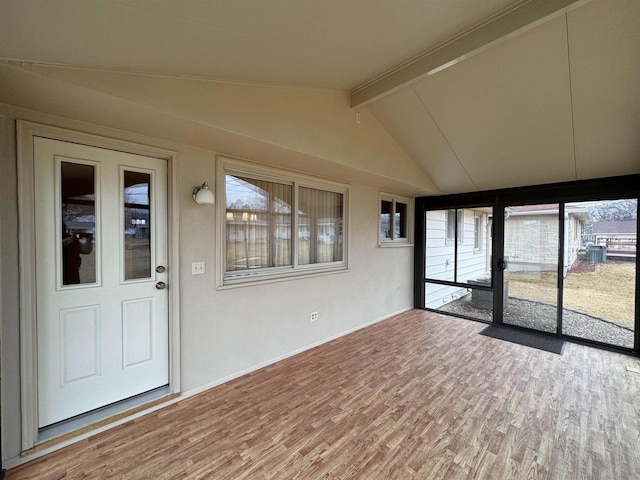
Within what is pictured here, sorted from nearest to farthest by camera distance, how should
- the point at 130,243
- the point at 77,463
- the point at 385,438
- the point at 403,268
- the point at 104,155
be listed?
the point at 77,463, the point at 385,438, the point at 104,155, the point at 130,243, the point at 403,268

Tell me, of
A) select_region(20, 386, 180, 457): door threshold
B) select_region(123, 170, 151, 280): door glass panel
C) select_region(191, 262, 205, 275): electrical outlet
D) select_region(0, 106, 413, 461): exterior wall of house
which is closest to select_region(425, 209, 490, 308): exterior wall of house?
select_region(0, 106, 413, 461): exterior wall of house

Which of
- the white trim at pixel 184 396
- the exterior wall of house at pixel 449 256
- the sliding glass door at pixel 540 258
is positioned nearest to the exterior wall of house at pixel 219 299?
the white trim at pixel 184 396

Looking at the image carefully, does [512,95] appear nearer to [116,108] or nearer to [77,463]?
[116,108]

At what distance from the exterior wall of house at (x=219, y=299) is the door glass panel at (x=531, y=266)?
2019 millimetres

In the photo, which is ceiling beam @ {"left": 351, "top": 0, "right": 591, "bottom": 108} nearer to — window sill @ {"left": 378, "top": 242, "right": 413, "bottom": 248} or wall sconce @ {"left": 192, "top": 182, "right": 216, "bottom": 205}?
wall sconce @ {"left": 192, "top": 182, "right": 216, "bottom": 205}

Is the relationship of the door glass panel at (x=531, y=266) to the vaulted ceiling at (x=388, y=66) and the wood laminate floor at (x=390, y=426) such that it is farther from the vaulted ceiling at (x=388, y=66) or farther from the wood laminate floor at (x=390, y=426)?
the wood laminate floor at (x=390, y=426)

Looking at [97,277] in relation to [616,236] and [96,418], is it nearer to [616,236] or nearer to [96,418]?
[96,418]

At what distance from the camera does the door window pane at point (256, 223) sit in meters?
2.82

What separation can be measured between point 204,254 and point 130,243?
23.1 inches

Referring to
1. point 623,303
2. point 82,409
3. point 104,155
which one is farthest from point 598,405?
point 104,155

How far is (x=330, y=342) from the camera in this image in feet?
12.0

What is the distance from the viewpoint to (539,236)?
13.3ft

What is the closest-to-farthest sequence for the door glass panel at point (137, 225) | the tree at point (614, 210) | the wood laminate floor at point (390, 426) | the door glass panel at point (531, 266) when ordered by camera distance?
the wood laminate floor at point (390, 426) → the door glass panel at point (137, 225) → the tree at point (614, 210) → the door glass panel at point (531, 266)

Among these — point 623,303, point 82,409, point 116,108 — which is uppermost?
point 116,108
